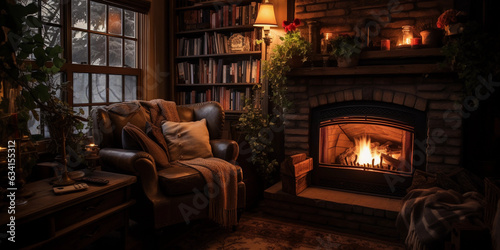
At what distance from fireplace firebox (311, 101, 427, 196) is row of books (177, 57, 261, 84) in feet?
2.83

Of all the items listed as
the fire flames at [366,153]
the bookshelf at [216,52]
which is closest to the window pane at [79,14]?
the bookshelf at [216,52]

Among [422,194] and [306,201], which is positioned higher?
[422,194]

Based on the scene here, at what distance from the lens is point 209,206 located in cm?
289

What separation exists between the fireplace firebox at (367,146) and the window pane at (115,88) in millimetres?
2093

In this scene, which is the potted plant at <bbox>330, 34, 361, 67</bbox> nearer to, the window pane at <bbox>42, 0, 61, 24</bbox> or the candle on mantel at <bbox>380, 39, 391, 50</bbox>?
the candle on mantel at <bbox>380, 39, 391, 50</bbox>

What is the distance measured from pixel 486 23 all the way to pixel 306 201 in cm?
200

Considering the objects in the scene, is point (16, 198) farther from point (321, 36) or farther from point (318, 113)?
point (321, 36)

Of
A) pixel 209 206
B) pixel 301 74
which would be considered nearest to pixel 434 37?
pixel 301 74

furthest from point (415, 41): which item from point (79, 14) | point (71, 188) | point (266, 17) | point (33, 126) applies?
point (33, 126)

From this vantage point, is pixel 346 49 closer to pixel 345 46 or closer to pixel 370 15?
pixel 345 46

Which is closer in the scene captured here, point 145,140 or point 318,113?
point 145,140

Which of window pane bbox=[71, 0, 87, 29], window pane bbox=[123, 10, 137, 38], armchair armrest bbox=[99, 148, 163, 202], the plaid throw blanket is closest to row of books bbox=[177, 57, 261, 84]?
window pane bbox=[123, 10, 137, 38]

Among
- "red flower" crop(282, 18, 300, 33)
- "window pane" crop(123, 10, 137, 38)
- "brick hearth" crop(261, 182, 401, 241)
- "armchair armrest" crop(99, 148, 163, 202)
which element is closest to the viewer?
"armchair armrest" crop(99, 148, 163, 202)

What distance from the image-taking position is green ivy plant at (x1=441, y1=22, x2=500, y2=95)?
2.65 m
